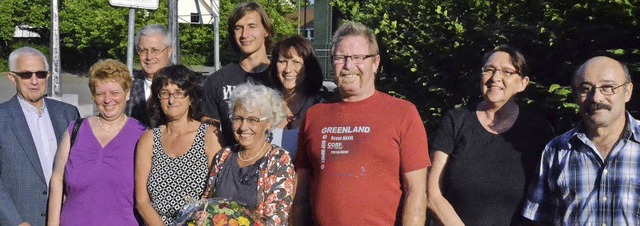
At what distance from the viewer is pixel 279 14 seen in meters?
37.4

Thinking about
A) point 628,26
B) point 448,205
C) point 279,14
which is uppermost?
point 279,14

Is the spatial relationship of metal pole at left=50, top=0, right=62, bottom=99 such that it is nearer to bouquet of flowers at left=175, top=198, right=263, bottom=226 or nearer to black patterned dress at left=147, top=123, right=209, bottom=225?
black patterned dress at left=147, top=123, right=209, bottom=225

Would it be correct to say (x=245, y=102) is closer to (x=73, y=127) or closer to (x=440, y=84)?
(x=73, y=127)

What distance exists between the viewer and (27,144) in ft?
16.0

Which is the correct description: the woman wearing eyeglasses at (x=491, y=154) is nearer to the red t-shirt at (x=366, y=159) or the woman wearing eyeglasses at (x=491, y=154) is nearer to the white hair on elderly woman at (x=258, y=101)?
the red t-shirt at (x=366, y=159)

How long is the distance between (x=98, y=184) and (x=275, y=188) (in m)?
1.23

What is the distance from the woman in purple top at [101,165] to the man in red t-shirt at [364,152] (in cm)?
134

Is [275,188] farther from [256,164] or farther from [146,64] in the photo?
[146,64]

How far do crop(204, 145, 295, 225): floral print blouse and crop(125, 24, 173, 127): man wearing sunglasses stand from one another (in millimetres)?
1591

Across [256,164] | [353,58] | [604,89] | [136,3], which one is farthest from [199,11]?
[604,89]

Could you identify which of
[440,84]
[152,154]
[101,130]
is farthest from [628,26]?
[101,130]

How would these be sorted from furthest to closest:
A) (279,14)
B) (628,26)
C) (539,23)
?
(279,14)
(539,23)
(628,26)

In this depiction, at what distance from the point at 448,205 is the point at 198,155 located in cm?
148

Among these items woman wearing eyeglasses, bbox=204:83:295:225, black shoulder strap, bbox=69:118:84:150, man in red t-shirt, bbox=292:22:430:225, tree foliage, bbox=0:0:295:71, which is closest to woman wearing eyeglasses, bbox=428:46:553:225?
man in red t-shirt, bbox=292:22:430:225
